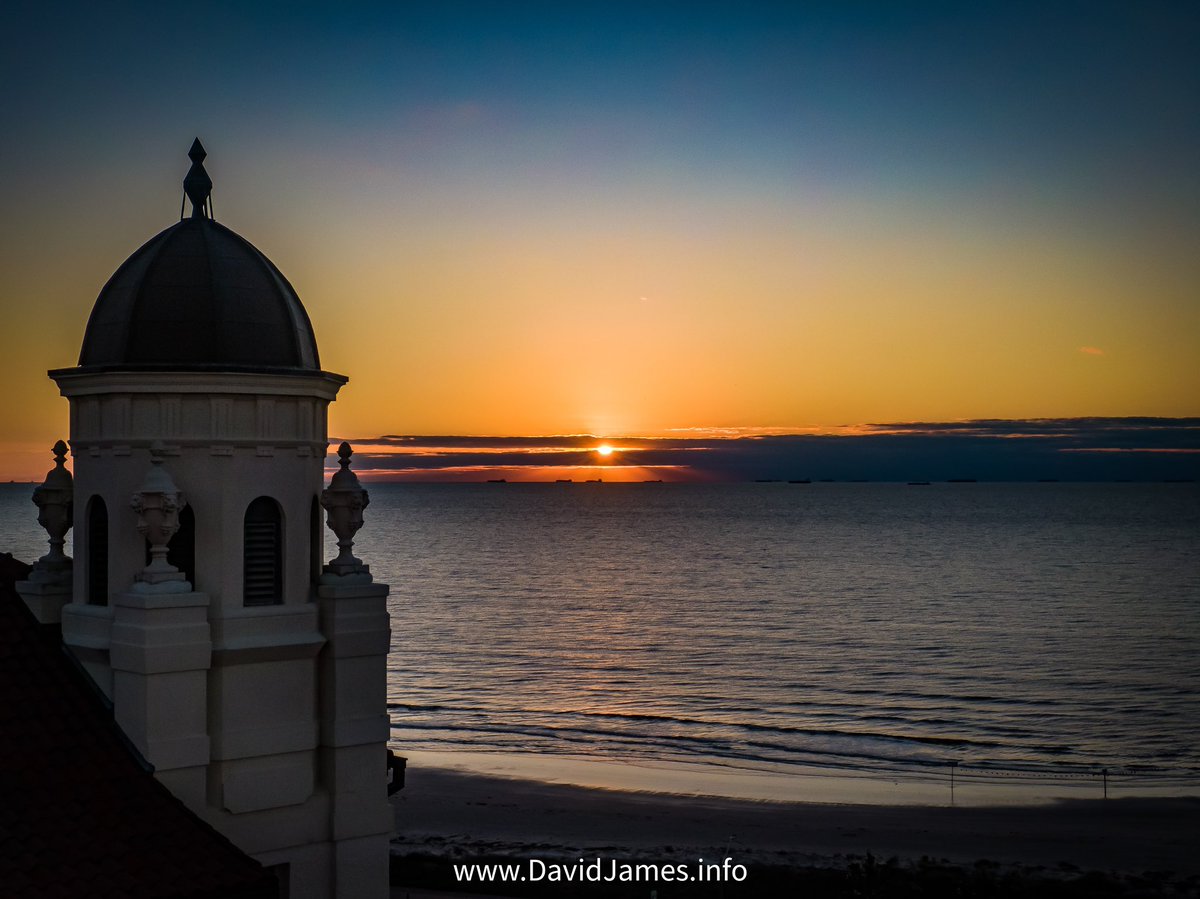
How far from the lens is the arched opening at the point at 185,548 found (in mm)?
12477

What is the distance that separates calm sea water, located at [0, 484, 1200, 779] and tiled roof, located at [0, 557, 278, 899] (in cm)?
3360

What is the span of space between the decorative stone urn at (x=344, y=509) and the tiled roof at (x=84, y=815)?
8.65ft

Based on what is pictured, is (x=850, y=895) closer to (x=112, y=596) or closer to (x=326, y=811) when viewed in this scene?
(x=326, y=811)

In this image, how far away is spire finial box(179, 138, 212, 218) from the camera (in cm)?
1323

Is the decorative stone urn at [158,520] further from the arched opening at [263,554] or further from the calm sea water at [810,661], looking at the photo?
the calm sea water at [810,661]

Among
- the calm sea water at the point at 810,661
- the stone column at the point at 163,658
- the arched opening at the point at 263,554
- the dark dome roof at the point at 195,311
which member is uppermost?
the dark dome roof at the point at 195,311

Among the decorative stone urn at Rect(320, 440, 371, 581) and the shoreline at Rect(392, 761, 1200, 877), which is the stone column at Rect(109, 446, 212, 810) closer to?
the decorative stone urn at Rect(320, 440, 371, 581)

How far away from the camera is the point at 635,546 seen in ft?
554

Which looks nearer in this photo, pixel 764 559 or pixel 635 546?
pixel 764 559

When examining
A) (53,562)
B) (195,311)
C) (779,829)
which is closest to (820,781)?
(779,829)

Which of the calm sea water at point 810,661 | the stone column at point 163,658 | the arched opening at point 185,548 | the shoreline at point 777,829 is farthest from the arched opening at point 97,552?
the calm sea water at point 810,661

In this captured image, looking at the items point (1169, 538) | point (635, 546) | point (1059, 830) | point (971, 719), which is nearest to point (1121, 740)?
point (971, 719)

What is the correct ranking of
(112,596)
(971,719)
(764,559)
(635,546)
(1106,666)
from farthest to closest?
(635,546), (764,559), (1106,666), (971,719), (112,596)

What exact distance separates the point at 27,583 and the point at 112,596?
1.42 m
